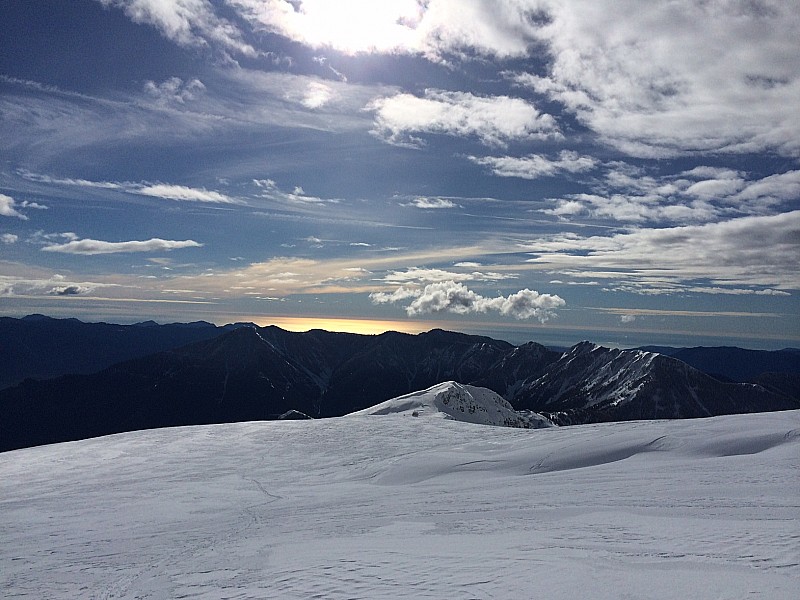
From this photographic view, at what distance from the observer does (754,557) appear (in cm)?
1063

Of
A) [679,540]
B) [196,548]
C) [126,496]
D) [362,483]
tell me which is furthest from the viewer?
[362,483]

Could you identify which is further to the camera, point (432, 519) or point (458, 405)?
point (458, 405)

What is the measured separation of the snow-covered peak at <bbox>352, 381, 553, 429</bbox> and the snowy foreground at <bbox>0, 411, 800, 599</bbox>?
75155 mm

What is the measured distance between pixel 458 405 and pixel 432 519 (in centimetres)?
11865

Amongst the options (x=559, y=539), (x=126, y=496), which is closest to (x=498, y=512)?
(x=559, y=539)

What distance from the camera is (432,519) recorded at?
1700 cm

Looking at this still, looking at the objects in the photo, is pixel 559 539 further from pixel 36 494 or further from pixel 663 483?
pixel 36 494

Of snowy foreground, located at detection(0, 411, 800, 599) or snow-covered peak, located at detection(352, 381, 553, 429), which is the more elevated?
snowy foreground, located at detection(0, 411, 800, 599)

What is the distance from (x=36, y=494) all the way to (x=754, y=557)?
30.0 metres

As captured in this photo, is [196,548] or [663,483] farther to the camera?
[663,483]

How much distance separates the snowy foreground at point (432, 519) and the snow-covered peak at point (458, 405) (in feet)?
247

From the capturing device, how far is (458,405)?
133 m

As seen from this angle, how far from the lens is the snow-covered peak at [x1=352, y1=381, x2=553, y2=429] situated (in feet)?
368

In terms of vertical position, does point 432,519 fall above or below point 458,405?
above
